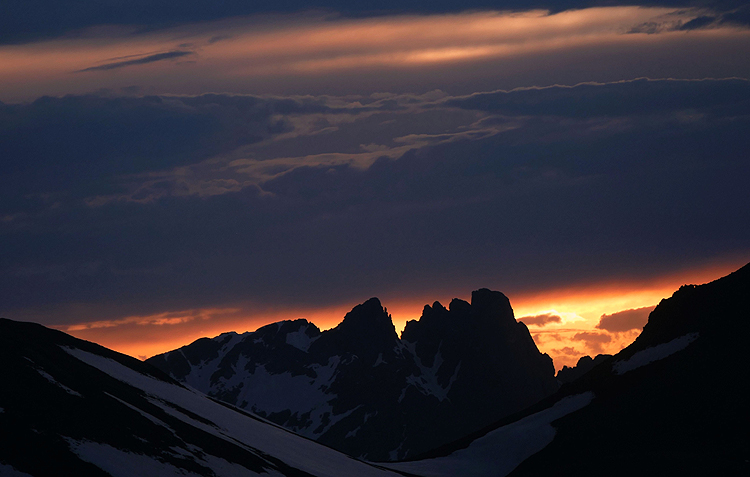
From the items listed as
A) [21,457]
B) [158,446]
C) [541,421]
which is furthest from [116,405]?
[541,421]

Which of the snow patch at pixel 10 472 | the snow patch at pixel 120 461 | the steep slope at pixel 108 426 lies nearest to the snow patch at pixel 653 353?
the steep slope at pixel 108 426

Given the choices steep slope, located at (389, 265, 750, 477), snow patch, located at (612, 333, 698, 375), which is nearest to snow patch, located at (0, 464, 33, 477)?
steep slope, located at (389, 265, 750, 477)

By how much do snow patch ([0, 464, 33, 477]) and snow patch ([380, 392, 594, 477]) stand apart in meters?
85.4

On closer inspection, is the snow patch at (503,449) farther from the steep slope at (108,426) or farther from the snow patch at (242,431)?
the steep slope at (108,426)

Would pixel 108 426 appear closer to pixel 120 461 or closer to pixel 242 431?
pixel 120 461

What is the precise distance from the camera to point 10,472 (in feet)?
207

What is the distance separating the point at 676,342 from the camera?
144 meters

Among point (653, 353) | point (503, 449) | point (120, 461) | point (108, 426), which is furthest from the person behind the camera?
point (503, 449)

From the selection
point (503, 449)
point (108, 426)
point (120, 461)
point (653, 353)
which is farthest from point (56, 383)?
point (653, 353)

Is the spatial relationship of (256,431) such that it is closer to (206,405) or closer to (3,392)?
(206,405)

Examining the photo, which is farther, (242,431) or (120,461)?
(242,431)

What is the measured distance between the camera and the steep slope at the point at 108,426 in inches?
2783

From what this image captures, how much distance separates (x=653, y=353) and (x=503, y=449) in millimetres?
31172

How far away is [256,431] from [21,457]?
208ft
